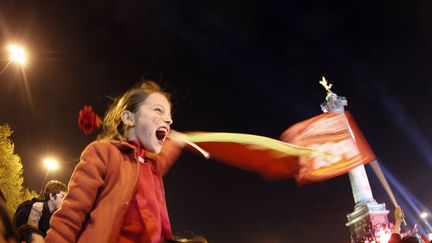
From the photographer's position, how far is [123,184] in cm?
285

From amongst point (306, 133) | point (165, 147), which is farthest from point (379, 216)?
point (165, 147)

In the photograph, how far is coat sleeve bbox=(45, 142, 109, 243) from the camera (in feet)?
8.36

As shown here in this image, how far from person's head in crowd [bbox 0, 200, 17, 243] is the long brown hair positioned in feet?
4.34

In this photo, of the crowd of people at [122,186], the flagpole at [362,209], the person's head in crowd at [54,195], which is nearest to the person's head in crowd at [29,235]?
the person's head in crowd at [54,195]

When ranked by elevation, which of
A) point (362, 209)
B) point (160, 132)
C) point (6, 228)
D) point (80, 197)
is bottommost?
point (6, 228)

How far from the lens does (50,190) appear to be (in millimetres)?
5285

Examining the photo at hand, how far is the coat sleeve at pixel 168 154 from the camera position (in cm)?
375

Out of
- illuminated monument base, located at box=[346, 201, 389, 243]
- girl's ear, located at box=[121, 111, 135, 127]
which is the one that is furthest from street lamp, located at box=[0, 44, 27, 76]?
illuminated monument base, located at box=[346, 201, 389, 243]

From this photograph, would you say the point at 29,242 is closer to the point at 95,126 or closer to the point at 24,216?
the point at 24,216

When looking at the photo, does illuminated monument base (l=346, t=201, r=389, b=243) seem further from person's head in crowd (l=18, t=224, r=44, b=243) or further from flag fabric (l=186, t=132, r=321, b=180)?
person's head in crowd (l=18, t=224, r=44, b=243)

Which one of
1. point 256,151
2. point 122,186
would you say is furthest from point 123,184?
point 256,151

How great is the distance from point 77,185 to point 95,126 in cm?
102

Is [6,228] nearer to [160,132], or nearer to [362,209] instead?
[160,132]

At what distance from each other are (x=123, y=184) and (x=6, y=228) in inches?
35.1
